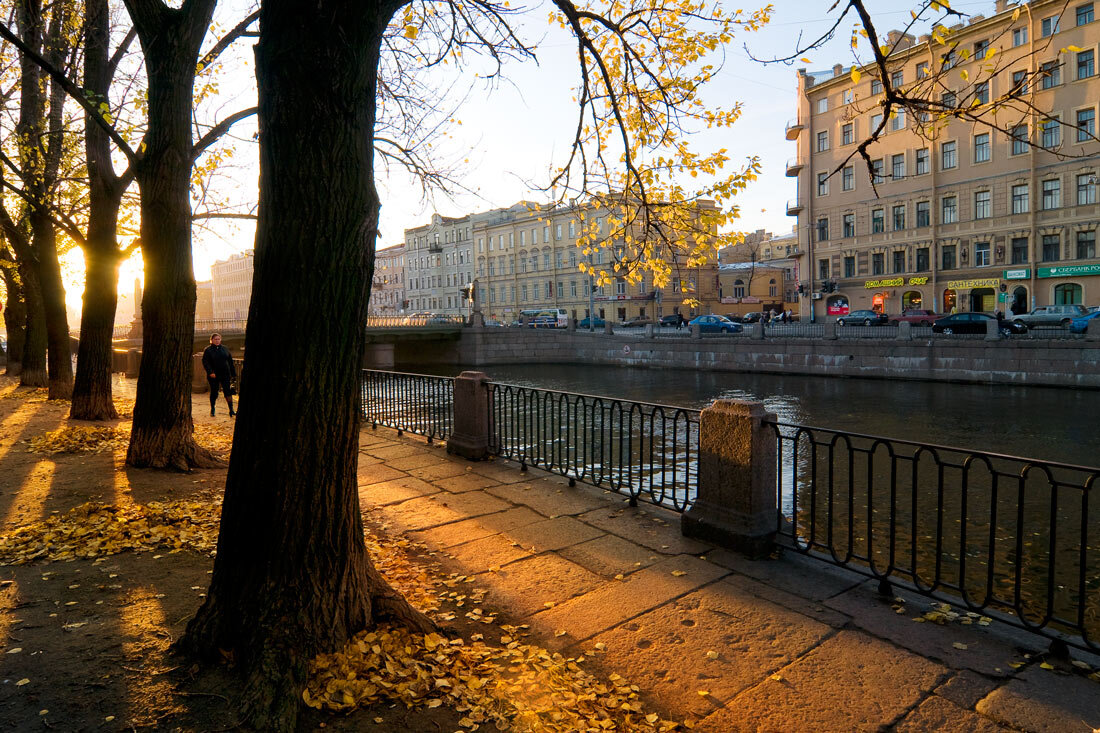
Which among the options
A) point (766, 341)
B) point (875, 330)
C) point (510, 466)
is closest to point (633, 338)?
point (766, 341)

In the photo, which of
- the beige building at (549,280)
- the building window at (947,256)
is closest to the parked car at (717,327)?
the building window at (947,256)

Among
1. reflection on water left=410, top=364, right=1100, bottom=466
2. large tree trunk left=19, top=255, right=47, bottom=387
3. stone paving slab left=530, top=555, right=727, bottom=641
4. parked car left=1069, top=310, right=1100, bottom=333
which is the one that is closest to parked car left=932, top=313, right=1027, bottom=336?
parked car left=1069, top=310, right=1100, bottom=333

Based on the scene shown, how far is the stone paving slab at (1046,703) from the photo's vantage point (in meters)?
3.14

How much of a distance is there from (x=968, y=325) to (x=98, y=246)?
35.8 metres

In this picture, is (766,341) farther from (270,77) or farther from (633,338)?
(270,77)

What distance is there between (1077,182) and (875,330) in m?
18.8

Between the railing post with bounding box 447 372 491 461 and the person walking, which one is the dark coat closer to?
the person walking

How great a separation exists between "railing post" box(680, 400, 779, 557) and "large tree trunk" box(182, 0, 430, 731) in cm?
299

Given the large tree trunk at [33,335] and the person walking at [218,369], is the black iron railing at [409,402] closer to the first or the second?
the person walking at [218,369]

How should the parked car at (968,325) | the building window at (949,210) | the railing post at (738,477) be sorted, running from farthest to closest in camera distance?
the building window at (949,210)
the parked car at (968,325)
the railing post at (738,477)

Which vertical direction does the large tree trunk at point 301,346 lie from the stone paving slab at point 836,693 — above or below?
above

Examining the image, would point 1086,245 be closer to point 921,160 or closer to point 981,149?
point 981,149

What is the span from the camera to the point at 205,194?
13.9 meters

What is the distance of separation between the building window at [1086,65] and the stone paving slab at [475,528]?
4818cm
